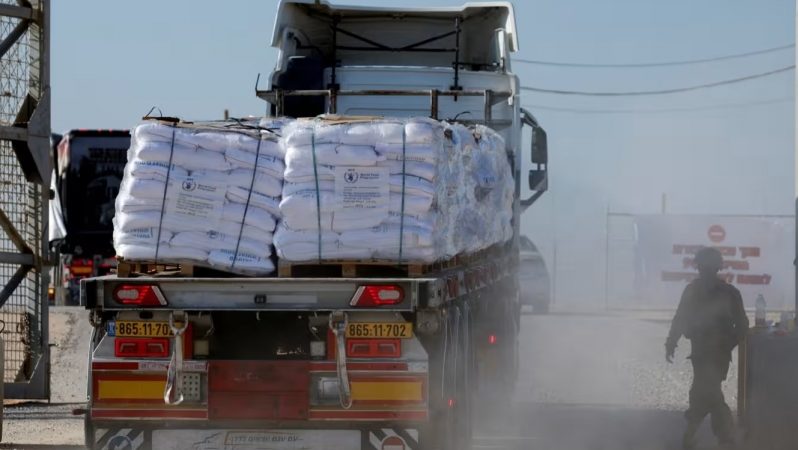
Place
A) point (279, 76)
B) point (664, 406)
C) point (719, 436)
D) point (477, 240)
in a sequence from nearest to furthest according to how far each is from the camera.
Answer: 1. point (477, 240)
2. point (719, 436)
3. point (279, 76)
4. point (664, 406)

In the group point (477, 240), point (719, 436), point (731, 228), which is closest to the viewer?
point (477, 240)

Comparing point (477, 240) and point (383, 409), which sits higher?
point (477, 240)

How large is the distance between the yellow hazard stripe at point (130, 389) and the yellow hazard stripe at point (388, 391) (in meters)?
1.19

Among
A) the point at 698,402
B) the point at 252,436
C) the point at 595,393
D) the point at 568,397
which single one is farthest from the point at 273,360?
the point at 595,393

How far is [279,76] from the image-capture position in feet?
49.0

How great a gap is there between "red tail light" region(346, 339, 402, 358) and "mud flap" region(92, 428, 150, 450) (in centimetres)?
138

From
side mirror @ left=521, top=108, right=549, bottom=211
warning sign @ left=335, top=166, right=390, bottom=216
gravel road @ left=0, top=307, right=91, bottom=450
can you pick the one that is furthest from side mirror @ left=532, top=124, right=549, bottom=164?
warning sign @ left=335, top=166, right=390, bottom=216

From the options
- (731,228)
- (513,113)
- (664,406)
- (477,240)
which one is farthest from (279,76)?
(731,228)

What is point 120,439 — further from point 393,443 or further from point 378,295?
point 378,295

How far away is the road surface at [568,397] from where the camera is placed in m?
13.3

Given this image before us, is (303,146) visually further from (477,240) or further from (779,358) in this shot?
(779,358)

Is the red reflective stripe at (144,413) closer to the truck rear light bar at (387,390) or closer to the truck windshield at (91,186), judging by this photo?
the truck rear light bar at (387,390)

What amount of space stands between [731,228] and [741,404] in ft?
73.9

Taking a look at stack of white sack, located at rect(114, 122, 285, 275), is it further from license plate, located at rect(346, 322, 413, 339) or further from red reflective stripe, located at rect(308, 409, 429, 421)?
red reflective stripe, located at rect(308, 409, 429, 421)
